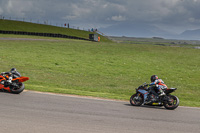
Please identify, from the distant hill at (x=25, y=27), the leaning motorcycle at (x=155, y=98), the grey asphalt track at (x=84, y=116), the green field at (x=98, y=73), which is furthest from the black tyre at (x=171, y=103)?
the distant hill at (x=25, y=27)

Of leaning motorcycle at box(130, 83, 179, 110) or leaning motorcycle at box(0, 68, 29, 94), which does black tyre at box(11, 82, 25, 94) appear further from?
leaning motorcycle at box(130, 83, 179, 110)

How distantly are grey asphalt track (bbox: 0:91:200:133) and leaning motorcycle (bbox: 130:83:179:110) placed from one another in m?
0.31

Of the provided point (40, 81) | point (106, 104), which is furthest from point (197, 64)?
point (106, 104)

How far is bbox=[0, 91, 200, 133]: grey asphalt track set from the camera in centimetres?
837

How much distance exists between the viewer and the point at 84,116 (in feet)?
32.4

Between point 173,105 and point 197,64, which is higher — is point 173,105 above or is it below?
below

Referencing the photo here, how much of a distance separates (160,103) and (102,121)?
429 centimetres

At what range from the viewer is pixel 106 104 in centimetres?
1235

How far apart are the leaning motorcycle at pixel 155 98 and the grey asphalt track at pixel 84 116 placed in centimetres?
31

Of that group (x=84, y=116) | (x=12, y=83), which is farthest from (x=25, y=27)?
(x=84, y=116)

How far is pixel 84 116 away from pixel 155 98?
4.30m

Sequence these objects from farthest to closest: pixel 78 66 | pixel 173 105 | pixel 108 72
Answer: pixel 78 66, pixel 108 72, pixel 173 105

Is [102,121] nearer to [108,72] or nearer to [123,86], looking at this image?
[123,86]

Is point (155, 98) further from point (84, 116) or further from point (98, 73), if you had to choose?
point (98, 73)
